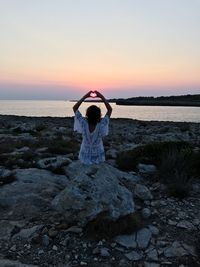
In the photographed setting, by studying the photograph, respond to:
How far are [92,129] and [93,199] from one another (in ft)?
4.76

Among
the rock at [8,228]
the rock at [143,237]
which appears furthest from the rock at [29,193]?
the rock at [143,237]

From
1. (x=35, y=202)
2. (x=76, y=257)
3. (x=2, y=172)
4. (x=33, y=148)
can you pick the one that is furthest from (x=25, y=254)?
(x=33, y=148)

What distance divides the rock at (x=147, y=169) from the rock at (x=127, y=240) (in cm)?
398

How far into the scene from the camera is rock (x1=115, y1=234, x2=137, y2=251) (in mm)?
7476

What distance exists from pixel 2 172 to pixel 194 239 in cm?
554

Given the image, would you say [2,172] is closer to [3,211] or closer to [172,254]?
[3,211]

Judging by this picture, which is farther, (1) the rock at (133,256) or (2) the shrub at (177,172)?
(2) the shrub at (177,172)

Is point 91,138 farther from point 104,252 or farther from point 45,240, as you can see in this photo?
point 104,252

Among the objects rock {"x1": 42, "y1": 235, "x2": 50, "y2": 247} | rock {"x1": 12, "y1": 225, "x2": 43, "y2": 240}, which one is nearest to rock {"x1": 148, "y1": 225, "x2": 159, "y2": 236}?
rock {"x1": 42, "y1": 235, "x2": 50, "y2": 247}

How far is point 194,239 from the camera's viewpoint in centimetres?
777

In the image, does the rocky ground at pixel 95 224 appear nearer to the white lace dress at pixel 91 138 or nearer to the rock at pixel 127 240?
the rock at pixel 127 240

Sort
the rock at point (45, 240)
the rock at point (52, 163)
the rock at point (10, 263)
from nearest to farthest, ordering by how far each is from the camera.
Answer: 1. the rock at point (10, 263)
2. the rock at point (45, 240)
3. the rock at point (52, 163)

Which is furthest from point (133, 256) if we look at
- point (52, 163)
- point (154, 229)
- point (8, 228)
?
point (52, 163)

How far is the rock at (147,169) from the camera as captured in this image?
1163 centimetres
